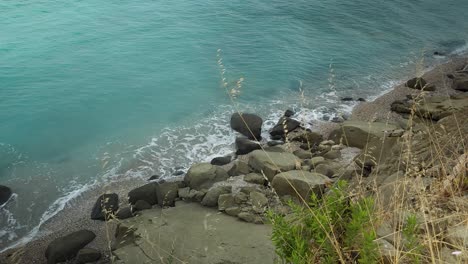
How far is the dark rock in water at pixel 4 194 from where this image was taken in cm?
967

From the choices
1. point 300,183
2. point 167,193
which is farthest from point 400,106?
point 167,193

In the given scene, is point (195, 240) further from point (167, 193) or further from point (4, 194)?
point (4, 194)

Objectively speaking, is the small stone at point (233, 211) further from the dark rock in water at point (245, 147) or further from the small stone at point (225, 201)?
the dark rock in water at point (245, 147)

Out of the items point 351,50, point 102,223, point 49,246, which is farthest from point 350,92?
point 49,246

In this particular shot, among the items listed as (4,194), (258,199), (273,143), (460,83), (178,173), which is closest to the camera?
(258,199)

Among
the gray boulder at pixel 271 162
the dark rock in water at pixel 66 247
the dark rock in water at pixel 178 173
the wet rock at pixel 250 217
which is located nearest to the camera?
the wet rock at pixel 250 217

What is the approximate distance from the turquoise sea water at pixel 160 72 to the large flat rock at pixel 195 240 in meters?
2.94

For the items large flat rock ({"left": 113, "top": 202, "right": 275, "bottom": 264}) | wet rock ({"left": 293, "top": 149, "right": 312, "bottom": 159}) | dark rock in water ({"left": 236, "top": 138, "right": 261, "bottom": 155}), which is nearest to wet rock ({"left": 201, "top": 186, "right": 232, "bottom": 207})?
large flat rock ({"left": 113, "top": 202, "right": 275, "bottom": 264})

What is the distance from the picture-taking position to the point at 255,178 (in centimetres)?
943

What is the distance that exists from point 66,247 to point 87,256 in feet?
1.77

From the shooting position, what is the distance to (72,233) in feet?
27.1

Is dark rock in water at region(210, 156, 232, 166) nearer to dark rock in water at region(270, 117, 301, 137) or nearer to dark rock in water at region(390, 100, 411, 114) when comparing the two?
dark rock in water at region(270, 117, 301, 137)

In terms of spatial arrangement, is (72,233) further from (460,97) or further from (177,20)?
(177,20)

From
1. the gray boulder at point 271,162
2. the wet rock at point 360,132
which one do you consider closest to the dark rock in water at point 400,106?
the wet rock at point 360,132
